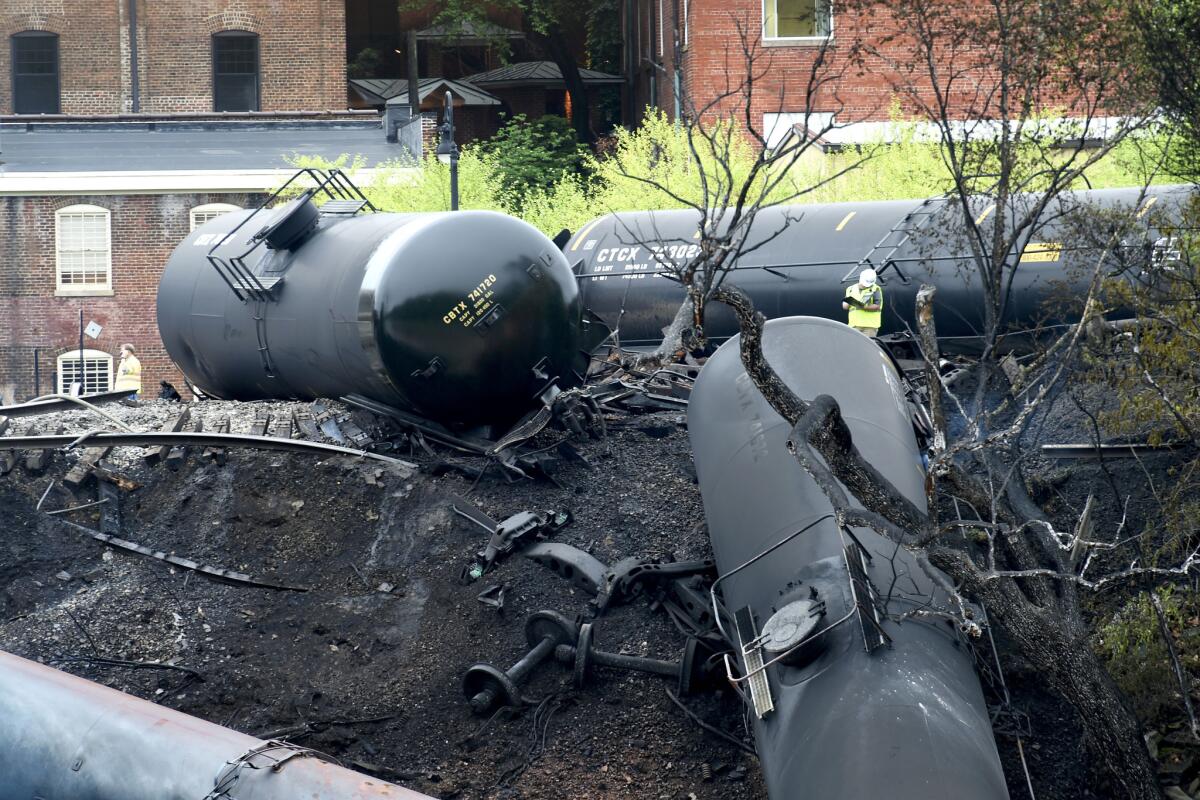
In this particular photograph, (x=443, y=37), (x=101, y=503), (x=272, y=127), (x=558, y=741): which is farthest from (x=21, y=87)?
(x=558, y=741)

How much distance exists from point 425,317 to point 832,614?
20.9 feet

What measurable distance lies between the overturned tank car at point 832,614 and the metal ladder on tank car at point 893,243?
7.01 meters

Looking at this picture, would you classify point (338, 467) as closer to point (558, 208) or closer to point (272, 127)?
point (558, 208)

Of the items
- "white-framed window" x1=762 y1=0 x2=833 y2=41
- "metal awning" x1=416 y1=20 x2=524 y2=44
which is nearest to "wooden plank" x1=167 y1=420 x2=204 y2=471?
"white-framed window" x1=762 y1=0 x2=833 y2=41

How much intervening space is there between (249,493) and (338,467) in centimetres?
97

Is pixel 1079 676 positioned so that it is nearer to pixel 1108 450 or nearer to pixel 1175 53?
pixel 1108 450

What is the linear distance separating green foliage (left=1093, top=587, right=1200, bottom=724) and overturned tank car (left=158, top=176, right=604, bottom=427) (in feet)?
21.2

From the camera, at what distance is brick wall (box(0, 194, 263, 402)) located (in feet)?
112

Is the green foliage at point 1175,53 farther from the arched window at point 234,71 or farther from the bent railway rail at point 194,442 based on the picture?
the arched window at point 234,71

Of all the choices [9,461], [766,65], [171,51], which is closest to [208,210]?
[171,51]

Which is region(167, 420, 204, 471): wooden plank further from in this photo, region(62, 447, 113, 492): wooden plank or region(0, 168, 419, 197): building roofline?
region(0, 168, 419, 197): building roofline

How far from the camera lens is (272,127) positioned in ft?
121

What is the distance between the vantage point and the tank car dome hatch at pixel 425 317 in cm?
1334

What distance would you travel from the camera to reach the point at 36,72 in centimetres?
4200
